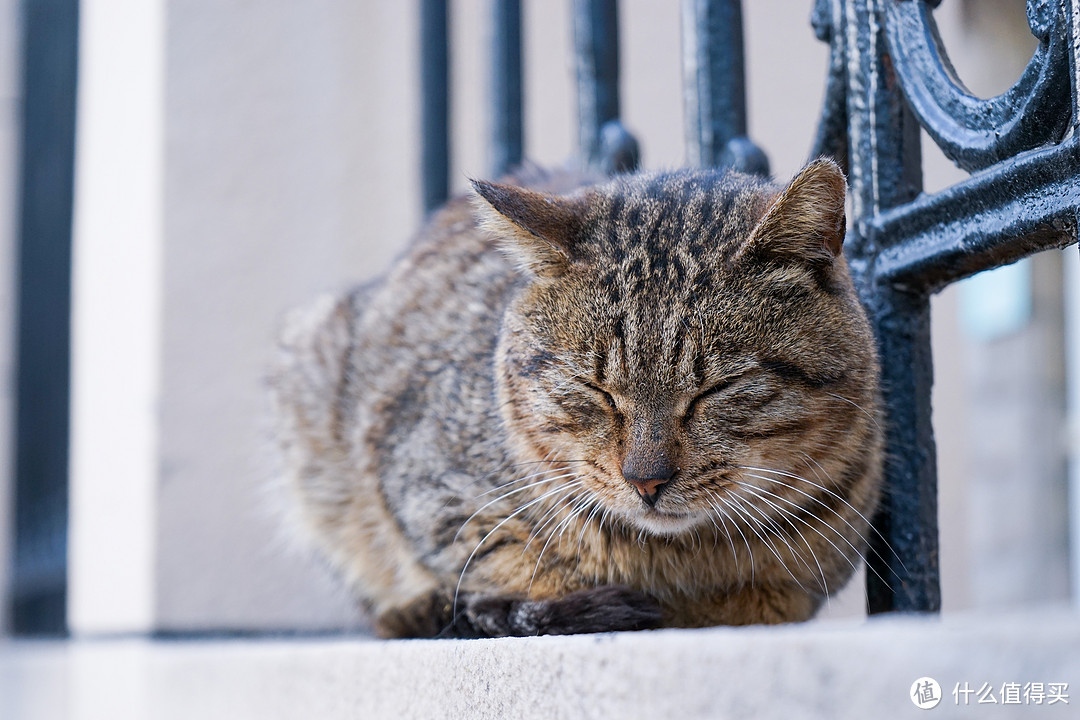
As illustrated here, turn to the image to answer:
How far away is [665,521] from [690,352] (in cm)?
20

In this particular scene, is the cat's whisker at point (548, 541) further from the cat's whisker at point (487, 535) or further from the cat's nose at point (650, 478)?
the cat's nose at point (650, 478)

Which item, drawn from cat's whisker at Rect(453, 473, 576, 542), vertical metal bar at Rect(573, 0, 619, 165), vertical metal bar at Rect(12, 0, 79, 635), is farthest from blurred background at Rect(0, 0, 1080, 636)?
cat's whisker at Rect(453, 473, 576, 542)

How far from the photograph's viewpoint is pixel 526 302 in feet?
4.36

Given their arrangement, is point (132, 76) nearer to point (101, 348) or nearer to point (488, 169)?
point (101, 348)

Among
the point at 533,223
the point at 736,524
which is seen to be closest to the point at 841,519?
the point at 736,524

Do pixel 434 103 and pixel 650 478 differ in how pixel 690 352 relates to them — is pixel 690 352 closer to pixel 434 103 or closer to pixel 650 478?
pixel 650 478

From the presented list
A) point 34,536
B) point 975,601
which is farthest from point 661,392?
point 975,601

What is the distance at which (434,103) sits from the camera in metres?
2.17

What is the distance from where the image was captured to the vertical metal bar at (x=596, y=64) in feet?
5.46

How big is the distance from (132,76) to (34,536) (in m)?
1.33

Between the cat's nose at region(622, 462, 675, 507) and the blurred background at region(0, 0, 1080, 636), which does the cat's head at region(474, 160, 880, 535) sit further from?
the blurred background at region(0, 0, 1080, 636)

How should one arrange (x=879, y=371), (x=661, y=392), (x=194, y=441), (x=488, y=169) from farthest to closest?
(x=194, y=441) < (x=488, y=169) < (x=879, y=371) < (x=661, y=392)

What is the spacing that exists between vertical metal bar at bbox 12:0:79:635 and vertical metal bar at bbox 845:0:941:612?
2.34m
